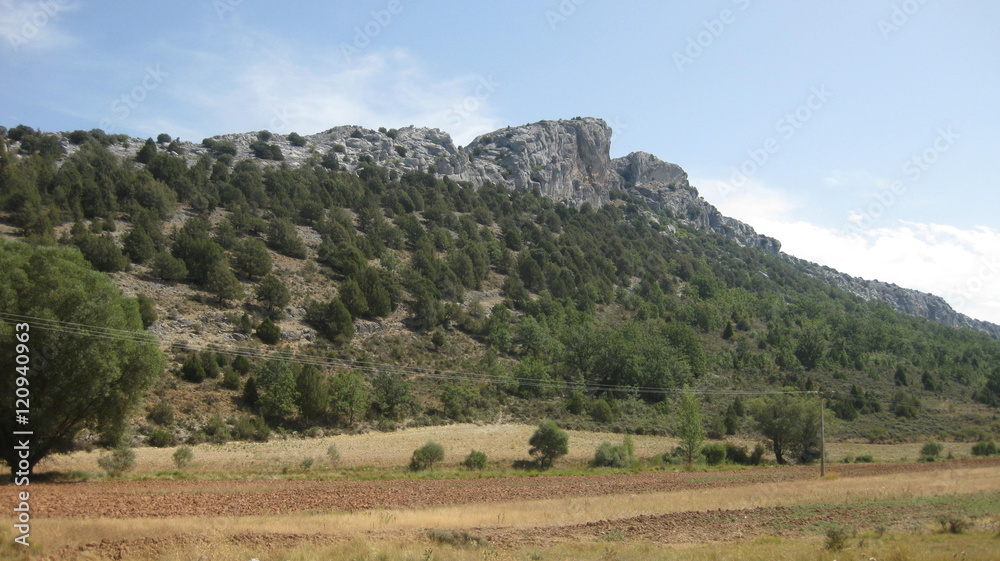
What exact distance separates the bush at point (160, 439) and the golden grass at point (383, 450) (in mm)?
1447

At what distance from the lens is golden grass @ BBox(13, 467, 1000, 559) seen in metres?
13.0

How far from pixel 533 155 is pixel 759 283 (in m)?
70.1

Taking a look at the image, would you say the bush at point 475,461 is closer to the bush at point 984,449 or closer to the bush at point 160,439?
the bush at point 160,439

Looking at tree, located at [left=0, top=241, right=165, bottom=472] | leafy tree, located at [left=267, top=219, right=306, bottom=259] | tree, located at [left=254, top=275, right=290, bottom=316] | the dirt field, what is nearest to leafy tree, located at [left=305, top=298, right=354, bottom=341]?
tree, located at [left=254, top=275, right=290, bottom=316]

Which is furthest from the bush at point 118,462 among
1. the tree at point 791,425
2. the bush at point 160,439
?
the tree at point 791,425

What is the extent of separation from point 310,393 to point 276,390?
103 inches

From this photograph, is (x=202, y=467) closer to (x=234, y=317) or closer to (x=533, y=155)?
(x=234, y=317)

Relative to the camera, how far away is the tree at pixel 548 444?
4041cm

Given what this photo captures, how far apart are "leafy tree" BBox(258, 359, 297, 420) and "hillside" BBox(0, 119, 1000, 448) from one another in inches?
8.6

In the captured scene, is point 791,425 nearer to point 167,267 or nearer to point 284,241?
point 167,267

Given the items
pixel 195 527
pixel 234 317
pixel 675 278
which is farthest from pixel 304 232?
Result: pixel 675 278

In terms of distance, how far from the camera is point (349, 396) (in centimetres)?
4769

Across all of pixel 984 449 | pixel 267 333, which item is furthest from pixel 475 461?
pixel 984 449

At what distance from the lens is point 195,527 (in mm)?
13797
